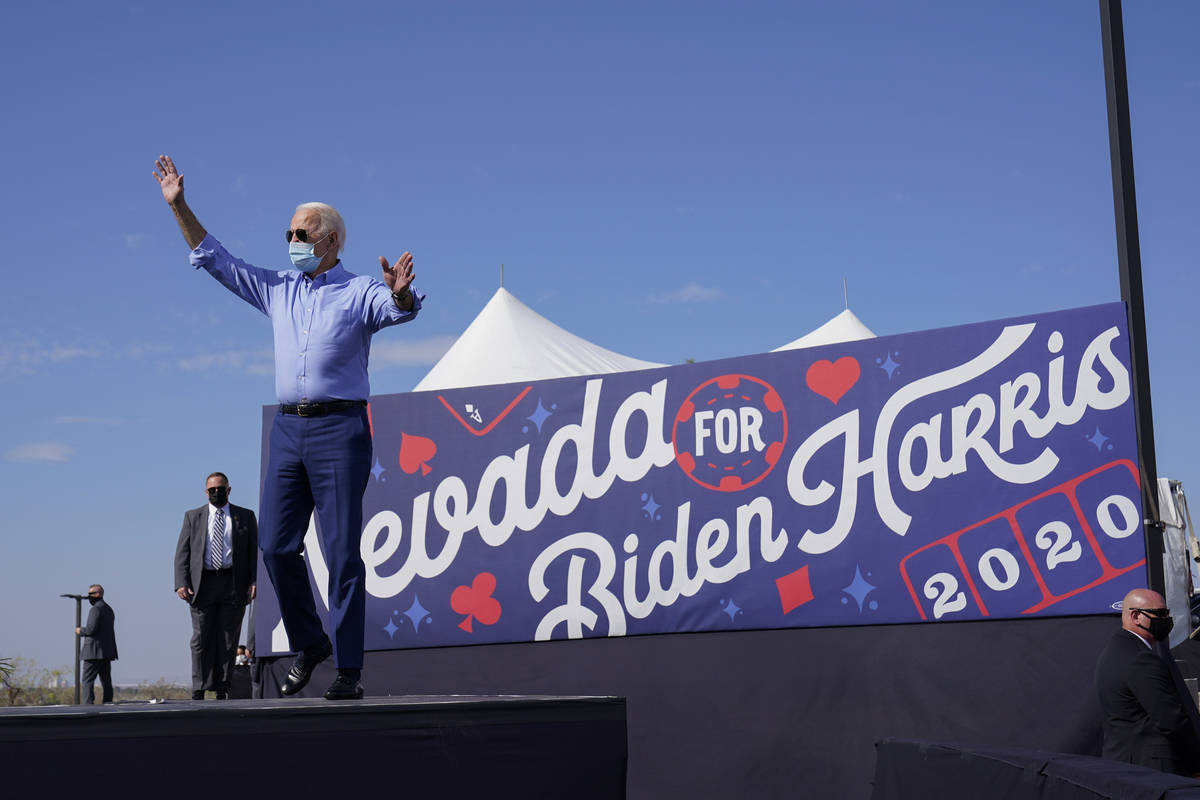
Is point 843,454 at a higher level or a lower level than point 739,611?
higher

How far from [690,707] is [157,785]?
4.48 meters

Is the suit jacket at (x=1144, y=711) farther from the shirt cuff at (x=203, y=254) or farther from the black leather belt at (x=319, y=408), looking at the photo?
the shirt cuff at (x=203, y=254)

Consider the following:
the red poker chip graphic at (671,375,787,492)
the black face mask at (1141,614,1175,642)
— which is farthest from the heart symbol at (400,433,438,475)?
the black face mask at (1141,614,1175,642)

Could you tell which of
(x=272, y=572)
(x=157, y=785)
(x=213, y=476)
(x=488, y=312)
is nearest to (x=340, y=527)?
(x=272, y=572)

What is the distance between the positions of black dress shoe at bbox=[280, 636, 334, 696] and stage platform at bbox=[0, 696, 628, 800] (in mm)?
732

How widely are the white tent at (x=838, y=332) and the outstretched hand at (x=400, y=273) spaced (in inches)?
437

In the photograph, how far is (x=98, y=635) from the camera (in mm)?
12836

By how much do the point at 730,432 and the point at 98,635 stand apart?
931 centimetres

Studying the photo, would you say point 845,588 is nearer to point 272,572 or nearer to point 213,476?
point 272,572

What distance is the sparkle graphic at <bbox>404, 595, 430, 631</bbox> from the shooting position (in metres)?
7.69

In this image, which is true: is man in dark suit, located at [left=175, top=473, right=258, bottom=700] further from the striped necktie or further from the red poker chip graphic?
the red poker chip graphic

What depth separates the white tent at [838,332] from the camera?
47.8 feet

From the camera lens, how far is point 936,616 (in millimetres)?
6340

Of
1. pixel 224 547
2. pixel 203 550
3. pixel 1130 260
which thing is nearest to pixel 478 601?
pixel 224 547
